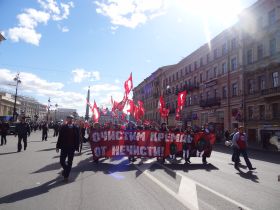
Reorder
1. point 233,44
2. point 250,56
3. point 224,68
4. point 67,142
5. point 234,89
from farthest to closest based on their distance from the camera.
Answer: point 224,68
point 233,44
point 234,89
point 250,56
point 67,142

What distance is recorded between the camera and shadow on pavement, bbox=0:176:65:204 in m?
6.09

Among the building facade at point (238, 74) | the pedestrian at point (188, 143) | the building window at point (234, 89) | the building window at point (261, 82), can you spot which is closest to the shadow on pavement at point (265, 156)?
the pedestrian at point (188, 143)

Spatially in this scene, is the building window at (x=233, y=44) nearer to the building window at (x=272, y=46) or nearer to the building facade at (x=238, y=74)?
the building facade at (x=238, y=74)

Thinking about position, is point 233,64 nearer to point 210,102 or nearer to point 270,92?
point 210,102

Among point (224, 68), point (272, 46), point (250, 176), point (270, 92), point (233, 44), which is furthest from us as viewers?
point (224, 68)

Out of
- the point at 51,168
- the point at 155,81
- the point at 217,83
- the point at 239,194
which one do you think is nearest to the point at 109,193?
the point at 239,194

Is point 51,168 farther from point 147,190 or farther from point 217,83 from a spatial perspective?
point 217,83

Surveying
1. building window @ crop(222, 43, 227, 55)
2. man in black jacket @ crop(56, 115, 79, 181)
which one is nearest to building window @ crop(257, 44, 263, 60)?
building window @ crop(222, 43, 227, 55)

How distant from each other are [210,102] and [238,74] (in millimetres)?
7117

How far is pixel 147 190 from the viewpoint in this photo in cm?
720

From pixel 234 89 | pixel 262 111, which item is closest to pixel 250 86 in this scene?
pixel 234 89

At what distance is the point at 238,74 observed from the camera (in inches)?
1499

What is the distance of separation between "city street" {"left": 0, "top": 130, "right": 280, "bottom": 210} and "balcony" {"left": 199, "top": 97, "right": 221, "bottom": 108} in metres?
32.6

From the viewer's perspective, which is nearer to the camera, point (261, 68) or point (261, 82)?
point (261, 68)
